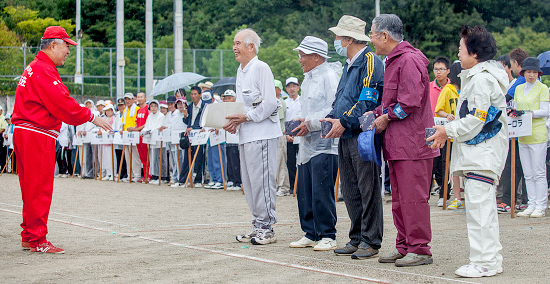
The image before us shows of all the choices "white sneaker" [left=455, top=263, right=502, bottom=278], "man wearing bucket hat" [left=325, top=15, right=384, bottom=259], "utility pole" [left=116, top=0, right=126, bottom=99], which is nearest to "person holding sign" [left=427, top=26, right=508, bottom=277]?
"white sneaker" [left=455, top=263, right=502, bottom=278]

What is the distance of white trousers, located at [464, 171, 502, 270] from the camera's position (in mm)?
5070

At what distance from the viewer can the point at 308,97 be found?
6734mm

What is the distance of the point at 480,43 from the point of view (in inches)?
207

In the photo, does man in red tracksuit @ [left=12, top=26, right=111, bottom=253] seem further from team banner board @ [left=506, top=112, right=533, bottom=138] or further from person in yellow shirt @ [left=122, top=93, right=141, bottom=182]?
person in yellow shirt @ [left=122, top=93, right=141, bottom=182]

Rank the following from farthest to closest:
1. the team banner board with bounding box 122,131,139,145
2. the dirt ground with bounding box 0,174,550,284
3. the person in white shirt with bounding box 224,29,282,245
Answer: the team banner board with bounding box 122,131,139,145
the person in white shirt with bounding box 224,29,282,245
the dirt ground with bounding box 0,174,550,284

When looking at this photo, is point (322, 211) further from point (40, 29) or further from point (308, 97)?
point (40, 29)

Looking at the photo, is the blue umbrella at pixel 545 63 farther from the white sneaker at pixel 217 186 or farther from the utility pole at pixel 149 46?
the utility pole at pixel 149 46

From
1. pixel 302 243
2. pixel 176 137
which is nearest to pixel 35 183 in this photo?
pixel 302 243

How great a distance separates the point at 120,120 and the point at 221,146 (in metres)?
4.59

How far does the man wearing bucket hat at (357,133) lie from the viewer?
596 centimetres

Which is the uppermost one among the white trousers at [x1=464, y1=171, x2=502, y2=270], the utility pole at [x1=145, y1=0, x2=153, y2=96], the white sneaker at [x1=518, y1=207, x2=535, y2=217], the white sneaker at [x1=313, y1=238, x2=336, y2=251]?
the utility pole at [x1=145, y1=0, x2=153, y2=96]

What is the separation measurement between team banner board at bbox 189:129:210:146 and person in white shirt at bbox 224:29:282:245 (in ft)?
25.0

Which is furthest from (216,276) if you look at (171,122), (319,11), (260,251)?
(319,11)

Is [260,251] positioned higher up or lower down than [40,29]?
lower down
